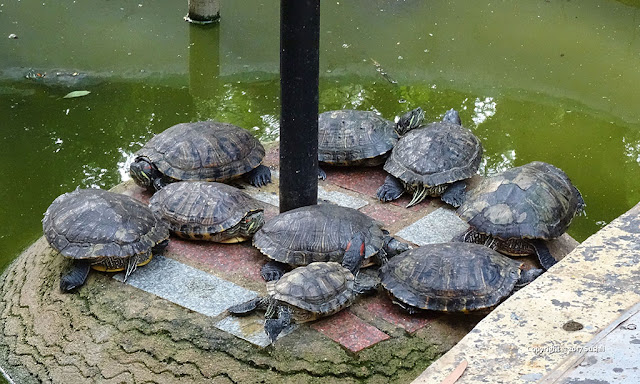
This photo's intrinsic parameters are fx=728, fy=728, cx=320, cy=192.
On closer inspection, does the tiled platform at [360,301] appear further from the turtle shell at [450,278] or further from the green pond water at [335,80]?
the green pond water at [335,80]

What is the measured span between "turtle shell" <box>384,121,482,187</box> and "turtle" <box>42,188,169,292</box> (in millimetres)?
1855

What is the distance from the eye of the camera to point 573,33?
32.1 ft

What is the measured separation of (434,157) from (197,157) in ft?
5.62

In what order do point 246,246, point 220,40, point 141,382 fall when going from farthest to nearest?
point 220,40 → point 246,246 → point 141,382

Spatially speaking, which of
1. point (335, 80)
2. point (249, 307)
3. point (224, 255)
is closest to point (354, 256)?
point (249, 307)

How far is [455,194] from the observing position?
525 cm

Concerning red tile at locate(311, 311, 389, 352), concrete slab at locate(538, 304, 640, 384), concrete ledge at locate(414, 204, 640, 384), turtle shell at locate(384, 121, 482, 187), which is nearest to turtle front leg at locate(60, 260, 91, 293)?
red tile at locate(311, 311, 389, 352)

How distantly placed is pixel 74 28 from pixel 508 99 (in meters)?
5.58

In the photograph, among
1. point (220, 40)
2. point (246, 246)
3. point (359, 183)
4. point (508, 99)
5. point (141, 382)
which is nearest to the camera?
point (141, 382)

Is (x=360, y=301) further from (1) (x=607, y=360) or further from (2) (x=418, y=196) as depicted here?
(1) (x=607, y=360)

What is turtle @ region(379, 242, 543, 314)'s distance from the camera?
390 centimetres

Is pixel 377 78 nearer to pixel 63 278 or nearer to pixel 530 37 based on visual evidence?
pixel 530 37

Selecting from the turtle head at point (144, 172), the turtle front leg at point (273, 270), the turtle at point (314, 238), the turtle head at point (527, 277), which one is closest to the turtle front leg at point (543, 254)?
the turtle head at point (527, 277)

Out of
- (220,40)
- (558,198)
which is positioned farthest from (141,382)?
(220,40)
